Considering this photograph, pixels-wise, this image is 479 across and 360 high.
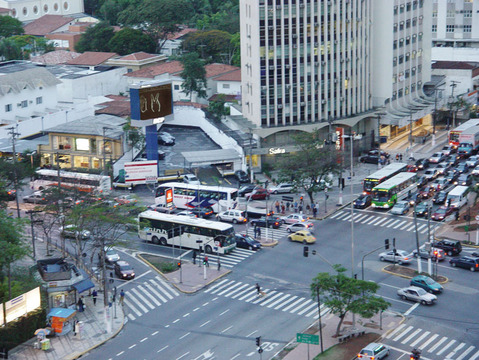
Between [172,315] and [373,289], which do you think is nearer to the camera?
[373,289]

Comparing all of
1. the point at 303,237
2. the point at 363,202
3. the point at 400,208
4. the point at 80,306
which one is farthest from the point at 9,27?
the point at 80,306

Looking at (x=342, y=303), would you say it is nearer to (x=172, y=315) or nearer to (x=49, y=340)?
(x=172, y=315)

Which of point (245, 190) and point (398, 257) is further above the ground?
point (245, 190)

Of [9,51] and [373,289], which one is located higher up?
[9,51]

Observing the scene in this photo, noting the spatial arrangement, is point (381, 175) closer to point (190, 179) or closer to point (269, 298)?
point (190, 179)

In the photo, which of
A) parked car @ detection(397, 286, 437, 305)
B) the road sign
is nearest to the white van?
Result: parked car @ detection(397, 286, 437, 305)

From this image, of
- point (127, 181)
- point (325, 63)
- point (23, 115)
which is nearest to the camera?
point (127, 181)

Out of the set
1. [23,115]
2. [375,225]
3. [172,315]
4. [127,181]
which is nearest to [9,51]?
[23,115]
